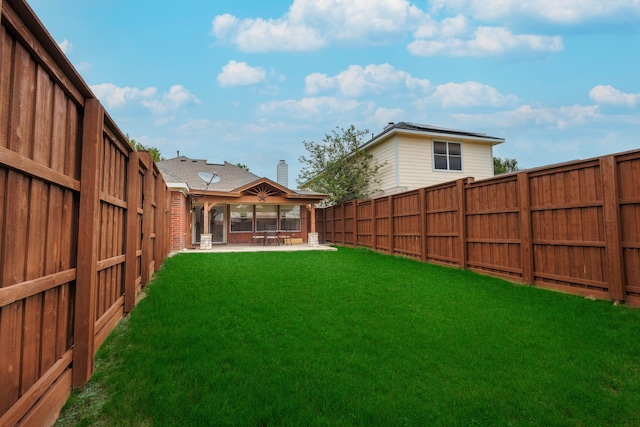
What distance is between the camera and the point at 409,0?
12.0 m

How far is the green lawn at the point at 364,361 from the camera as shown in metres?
2.24

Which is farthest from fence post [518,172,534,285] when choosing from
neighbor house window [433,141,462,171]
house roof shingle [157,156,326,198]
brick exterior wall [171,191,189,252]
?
house roof shingle [157,156,326,198]

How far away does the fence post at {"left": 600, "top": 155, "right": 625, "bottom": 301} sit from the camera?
4.50m

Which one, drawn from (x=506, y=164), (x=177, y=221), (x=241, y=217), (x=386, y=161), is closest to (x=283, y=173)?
(x=241, y=217)

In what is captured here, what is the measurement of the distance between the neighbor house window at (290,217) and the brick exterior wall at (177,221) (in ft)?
19.1

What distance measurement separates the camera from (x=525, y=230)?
5.85m

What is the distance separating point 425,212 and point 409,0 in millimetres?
8334

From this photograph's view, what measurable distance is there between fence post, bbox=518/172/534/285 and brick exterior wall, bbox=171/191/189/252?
1143 cm

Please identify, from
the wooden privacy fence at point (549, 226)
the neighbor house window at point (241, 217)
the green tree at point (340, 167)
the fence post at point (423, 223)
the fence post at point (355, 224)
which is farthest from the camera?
the neighbor house window at point (241, 217)

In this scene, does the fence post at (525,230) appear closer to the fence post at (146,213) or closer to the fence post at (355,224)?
the fence post at (146,213)

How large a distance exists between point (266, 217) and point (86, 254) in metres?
15.6

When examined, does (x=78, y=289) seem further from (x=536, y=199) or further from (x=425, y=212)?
(x=425, y=212)

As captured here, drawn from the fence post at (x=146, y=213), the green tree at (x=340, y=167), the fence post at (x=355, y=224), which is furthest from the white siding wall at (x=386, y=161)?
the fence post at (x=146, y=213)

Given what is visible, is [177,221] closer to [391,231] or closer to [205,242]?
[205,242]
